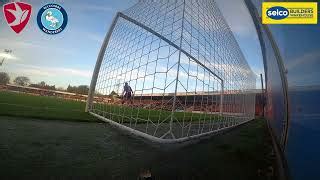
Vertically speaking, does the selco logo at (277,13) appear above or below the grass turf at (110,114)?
above

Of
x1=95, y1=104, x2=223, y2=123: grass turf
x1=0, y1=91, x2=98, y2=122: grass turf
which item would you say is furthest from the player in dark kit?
x1=0, y1=91, x2=98, y2=122: grass turf

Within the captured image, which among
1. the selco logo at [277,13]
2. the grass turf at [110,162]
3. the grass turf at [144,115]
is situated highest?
the selco logo at [277,13]

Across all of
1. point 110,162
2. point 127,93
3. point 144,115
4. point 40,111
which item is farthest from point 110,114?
point 110,162

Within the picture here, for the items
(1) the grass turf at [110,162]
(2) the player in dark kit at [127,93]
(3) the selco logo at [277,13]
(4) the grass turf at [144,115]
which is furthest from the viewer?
(2) the player in dark kit at [127,93]

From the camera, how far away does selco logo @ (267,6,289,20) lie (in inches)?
103

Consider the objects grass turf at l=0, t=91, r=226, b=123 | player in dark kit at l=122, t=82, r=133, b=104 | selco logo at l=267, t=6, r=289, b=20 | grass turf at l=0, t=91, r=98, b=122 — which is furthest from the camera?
grass turf at l=0, t=91, r=98, b=122

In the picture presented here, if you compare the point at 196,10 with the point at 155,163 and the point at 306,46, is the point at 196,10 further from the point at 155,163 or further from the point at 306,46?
the point at 306,46

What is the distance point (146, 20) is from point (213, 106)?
2.99 meters

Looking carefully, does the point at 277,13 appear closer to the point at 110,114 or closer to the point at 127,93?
the point at 127,93

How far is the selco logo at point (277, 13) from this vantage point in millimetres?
2627

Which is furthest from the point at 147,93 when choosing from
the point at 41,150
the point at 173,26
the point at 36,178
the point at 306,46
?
the point at 306,46

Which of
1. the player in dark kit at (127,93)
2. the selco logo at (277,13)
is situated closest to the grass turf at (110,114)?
the player in dark kit at (127,93)

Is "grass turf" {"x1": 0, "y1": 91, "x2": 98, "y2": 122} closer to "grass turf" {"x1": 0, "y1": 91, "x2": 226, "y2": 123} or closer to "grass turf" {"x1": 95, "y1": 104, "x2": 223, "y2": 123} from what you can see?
"grass turf" {"x1": 0, "y1": 91, "x2": 226, "y2": 123}

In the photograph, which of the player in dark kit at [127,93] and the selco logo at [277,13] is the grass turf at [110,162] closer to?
the player in dark kit at [127,93]
